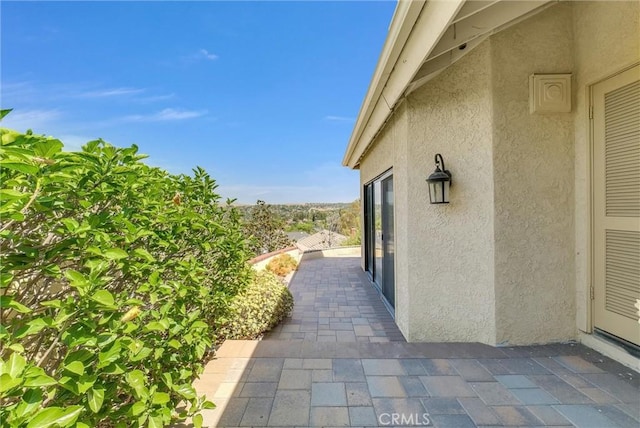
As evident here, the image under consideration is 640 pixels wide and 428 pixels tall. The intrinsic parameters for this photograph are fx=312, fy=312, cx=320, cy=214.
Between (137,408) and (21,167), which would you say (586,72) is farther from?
(137,408)

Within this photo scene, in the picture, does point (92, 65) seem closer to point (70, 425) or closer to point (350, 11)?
point (350, 11)

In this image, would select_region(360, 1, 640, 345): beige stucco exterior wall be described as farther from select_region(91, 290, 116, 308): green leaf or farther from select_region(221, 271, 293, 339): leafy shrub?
select_region(91, 290, 116, 308): green leaf

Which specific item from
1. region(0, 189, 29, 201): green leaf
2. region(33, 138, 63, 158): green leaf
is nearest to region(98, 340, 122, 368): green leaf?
region(0, 189, 29, 201): green leaf

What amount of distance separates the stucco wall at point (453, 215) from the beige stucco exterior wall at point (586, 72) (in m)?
1.07

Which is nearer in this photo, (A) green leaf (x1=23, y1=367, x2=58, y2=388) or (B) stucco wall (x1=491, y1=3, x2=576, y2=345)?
(A) green leaf (x1=23, y1=367, x2=58, y2=388)

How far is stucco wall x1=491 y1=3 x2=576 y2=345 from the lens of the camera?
12.3 ft

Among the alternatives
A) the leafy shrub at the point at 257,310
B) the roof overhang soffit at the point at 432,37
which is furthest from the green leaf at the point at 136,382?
the roof overhang soffit at the point at 432,37

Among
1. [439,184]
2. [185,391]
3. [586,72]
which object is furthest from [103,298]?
[586,72]

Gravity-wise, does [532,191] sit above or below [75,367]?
above

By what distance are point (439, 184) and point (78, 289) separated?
359 cm

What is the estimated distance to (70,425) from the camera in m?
1.28

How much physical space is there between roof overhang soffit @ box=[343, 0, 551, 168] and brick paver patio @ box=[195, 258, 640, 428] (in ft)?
10.3

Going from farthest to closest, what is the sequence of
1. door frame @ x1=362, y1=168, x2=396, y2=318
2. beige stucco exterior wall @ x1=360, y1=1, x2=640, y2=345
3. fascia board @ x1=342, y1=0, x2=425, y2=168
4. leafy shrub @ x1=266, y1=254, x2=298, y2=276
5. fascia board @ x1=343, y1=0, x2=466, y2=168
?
leafy shrub @ x1=266, y1=254, x2=298, y2=276
door frame @ x1=362, y1=168, x2=396, y2=318
beige stucco exterior wall @ x1=360, y1=1, x2=640, y2=345
fascia board @ x1=342, y1=0, x2=425, y2=168
fascia board @ x1=343, y1=0, x2=466, y2=168

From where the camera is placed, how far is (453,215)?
3.96 m
